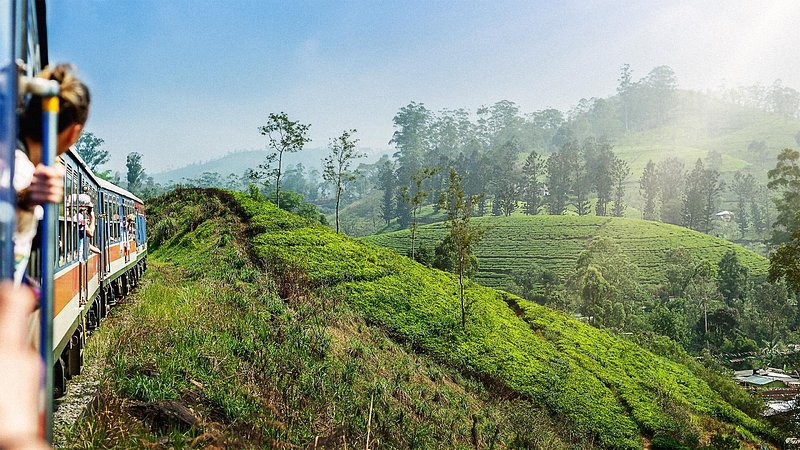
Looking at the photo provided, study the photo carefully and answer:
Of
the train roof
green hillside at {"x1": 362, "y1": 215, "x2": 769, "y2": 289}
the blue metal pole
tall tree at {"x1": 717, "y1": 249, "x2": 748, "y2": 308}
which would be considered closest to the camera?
the blue metal pole

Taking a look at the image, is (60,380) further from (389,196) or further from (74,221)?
(389,196)

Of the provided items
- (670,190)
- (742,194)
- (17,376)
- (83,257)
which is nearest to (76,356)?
(83,257)

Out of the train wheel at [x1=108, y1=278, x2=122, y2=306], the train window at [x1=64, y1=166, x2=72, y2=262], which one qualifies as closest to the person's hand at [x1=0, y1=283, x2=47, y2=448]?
the train window at [x1=64, y1=166, x2=72, y2=262]

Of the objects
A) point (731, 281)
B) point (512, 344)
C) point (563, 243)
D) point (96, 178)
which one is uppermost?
point (96, 178)

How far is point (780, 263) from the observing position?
12.4 metres

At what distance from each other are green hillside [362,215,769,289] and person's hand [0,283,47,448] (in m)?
46.9

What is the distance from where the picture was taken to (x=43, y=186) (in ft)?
2.94

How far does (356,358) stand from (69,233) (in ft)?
21.2

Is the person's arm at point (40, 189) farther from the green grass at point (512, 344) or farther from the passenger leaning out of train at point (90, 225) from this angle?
the green grass at point (512, 344)

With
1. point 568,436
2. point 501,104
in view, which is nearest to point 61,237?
point 568,436

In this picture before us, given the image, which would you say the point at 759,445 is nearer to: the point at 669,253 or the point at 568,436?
the point at 568,436

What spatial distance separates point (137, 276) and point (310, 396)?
767 centimetres

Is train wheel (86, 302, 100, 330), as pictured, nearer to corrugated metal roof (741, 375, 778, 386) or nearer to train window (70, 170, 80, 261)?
train window (70, 170, 80, 261)

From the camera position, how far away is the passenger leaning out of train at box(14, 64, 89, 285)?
889 millimetres
